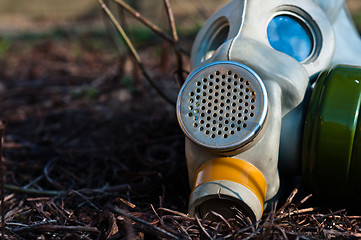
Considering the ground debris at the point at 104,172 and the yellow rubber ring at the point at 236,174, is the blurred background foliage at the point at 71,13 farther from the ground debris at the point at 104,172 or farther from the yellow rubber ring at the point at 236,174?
the yellow rubber ring at the point at 236,174

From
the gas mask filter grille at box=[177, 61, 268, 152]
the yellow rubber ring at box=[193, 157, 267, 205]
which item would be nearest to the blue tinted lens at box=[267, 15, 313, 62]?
the gas mask filter grille at box=[177, 61, 268, 152]

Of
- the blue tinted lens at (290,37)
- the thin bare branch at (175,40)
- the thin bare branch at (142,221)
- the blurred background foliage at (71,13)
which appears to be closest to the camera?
the thin bare branch at (142,221)

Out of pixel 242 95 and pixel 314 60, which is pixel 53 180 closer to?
pixel 242 95

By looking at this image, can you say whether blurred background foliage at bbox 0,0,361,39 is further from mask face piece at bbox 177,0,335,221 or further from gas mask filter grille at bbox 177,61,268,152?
gas mask filter grille at bbox 177,61,268,152

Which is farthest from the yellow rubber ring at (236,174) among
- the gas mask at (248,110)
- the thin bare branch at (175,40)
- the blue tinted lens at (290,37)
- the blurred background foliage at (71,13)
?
the blurred background foliage at (71,13)

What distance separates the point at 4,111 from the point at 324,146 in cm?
211

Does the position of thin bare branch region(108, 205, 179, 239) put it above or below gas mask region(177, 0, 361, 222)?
below

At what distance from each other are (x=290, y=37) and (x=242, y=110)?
37 cm

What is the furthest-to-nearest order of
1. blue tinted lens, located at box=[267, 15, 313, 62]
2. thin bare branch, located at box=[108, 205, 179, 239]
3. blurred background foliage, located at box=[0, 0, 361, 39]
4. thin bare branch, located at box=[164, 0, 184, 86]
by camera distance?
blurred background foliage, located at box=[0, 0, 361, 39] → thin bare branch, located at box=[164, 0, 184, 86] → blue tinted lens, located at box=[267, 15, 313, 62] → thin bare branch, located at box=[108, 205, 179, 239]

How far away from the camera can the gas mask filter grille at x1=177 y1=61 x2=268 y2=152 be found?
1209 mm

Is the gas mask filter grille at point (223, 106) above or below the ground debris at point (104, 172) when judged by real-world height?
above

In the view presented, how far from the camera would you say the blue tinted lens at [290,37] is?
1.40 meters

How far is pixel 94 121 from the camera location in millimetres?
2361

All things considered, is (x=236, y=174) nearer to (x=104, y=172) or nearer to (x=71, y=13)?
(x=104, y=172)
